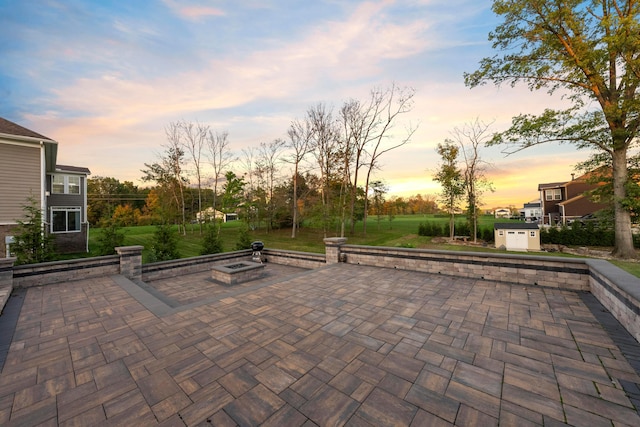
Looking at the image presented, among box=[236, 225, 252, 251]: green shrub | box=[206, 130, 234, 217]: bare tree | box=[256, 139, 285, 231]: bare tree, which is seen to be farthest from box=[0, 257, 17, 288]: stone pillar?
box=[256, 139, 285, 231]: bare tree

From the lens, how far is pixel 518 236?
17.6 meters

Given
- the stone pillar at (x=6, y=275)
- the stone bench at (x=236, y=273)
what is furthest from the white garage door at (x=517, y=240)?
the stone pillar at (x=6, y=275)

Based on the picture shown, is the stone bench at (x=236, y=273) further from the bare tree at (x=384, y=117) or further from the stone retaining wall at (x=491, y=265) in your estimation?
the bare tree at (x=384, y=117)

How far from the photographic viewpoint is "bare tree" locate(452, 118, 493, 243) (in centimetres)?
2027

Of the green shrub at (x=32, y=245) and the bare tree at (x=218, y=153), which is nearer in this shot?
the green shrub at (x=32, y=245)

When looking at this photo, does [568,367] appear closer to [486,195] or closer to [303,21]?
[303,21]

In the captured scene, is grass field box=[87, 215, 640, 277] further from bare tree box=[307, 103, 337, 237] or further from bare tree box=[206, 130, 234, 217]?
bare tree box=[206, 130, 234, 217]

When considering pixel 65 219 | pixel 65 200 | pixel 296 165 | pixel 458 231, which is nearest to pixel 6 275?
pixel 65 219

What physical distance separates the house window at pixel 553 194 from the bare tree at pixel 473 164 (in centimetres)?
1460

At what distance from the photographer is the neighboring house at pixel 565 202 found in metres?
Result: 24.4

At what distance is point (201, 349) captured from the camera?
2.91m

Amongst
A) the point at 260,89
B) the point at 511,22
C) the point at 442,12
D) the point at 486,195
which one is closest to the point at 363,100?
the point at 511,22

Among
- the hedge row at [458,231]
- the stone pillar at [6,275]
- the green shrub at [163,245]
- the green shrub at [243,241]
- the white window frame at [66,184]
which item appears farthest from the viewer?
the hedge row at [458,231]

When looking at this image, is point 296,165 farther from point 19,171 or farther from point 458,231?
point 458,231
